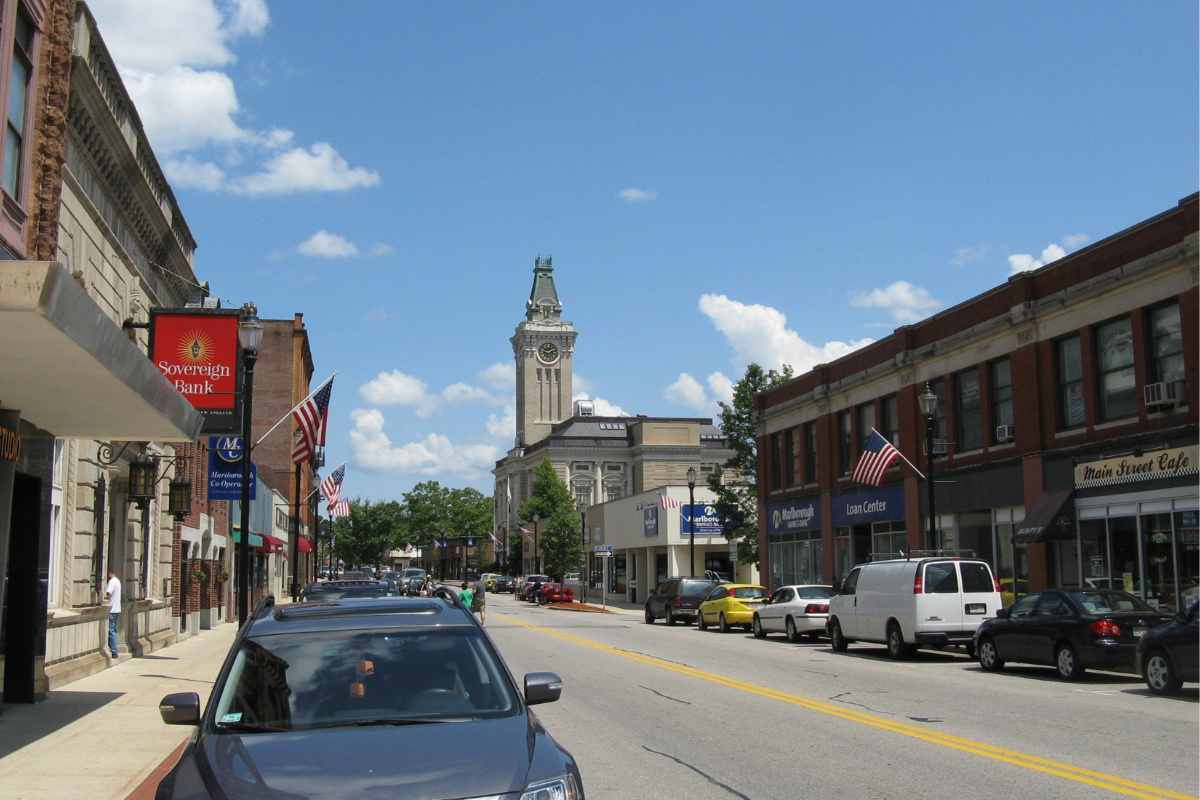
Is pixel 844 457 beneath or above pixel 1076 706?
above

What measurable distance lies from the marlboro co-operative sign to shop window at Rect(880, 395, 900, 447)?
2368 centimetres

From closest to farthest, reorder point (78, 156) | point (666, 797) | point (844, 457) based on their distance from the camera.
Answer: point (666, 797) → point (78, 156) → point (844, 457)

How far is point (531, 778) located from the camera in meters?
5.28

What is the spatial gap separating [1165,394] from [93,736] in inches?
863

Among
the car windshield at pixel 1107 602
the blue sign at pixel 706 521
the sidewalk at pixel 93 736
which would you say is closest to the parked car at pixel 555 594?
the blue sign at pixel 706 521

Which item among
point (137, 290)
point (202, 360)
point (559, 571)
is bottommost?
point (559, 571)

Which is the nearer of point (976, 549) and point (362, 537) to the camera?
point (976, 549)

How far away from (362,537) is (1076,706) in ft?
471

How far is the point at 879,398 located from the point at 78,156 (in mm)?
27471

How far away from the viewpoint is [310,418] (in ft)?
97.6

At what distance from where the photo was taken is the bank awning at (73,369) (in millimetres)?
8602

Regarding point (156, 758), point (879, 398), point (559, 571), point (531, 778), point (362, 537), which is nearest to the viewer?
point (531, 778)

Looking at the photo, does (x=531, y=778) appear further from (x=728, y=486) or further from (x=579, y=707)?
(x=728, y=486)

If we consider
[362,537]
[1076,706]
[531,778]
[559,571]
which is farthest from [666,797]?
[362,537]
